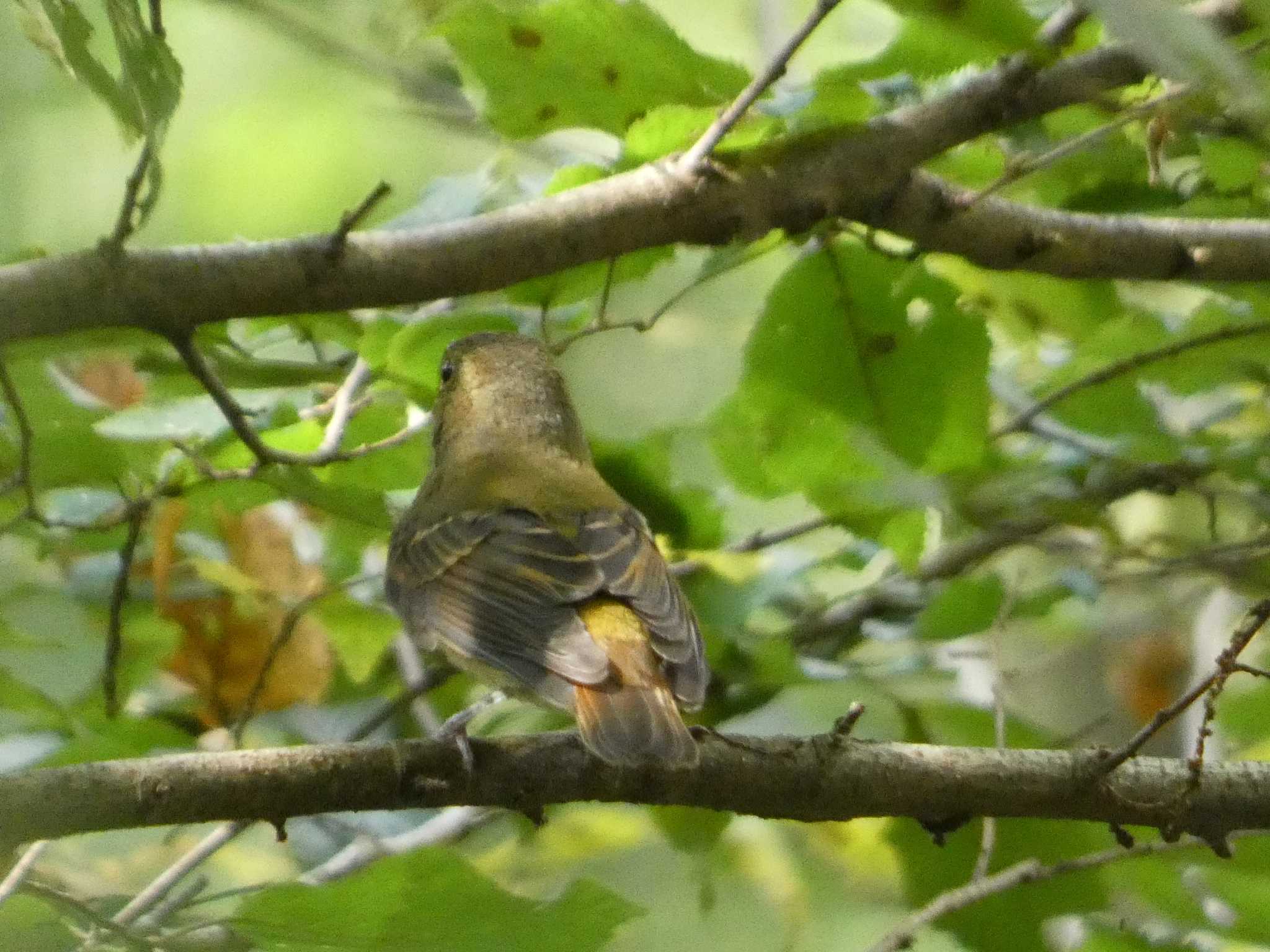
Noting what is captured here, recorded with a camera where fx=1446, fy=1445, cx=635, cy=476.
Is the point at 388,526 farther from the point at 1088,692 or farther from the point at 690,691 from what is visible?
the point at 1088,692

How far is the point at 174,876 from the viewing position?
6.23 ft

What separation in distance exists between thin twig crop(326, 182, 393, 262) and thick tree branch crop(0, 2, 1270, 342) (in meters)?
0.01

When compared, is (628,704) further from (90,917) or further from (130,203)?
(130,203)

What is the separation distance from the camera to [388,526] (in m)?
2.04

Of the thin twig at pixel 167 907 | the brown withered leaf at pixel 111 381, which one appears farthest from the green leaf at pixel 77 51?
the brown withered leaf at pixel 111 381

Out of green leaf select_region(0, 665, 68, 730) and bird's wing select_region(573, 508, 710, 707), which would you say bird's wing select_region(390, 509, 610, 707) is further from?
green leaf select_region(0, 665, 68, 730)

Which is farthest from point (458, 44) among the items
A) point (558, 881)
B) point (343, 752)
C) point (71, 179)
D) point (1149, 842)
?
point (558, 881)

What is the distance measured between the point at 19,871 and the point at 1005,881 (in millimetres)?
1215

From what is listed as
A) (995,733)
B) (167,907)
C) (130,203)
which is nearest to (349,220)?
(130,203)

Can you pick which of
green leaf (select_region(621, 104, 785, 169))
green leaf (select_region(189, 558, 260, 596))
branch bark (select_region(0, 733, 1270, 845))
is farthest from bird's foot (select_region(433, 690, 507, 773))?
green leaf (select_region(621, 104, 785, 169))

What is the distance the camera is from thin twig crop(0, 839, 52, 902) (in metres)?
1.47

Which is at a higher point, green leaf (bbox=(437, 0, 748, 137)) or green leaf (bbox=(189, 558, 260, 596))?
green leaf (bbox=(437, 0, 748, 137))

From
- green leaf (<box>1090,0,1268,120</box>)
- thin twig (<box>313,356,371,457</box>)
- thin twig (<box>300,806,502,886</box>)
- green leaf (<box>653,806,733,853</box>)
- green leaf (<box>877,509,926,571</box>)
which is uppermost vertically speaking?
green leaf (<box>1090,0,1268,120</box>)

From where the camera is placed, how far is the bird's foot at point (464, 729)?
1643mm
